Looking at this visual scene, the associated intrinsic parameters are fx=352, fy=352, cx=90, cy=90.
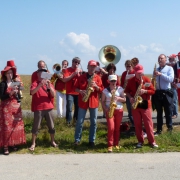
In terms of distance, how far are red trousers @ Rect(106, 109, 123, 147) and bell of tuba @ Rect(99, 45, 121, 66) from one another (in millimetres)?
2677

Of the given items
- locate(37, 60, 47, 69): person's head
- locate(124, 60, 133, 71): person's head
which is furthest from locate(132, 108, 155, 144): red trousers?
locate(37, 60, 47, 69): person's head

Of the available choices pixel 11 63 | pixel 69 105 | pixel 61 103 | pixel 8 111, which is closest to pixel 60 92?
pixel 61 103

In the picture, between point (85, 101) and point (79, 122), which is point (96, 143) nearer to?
point (79, 122)

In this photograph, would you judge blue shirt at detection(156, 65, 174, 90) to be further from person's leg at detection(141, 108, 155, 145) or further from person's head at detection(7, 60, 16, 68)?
person's head at detection(7, 60, 16, 68)

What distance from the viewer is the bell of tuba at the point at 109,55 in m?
10.0

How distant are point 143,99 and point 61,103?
382 cm

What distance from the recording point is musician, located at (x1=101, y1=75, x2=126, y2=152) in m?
7.51

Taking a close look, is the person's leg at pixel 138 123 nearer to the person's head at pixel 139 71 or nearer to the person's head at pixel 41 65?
the person's head at pixel 139 71

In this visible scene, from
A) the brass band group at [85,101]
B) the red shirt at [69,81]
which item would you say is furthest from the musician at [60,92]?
the brass band group at [85,101]

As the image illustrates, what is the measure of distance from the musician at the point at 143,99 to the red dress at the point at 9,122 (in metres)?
2.50
